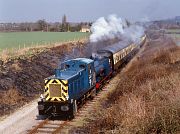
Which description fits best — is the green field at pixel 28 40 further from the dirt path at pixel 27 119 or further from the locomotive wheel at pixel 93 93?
the dirt path at pixel 27 119

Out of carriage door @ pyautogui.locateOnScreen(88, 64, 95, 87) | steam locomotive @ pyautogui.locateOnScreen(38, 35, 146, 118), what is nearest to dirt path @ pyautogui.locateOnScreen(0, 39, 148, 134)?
steam locomotive @ pyautogui.locateOnScreen(38, 35, 146, 118)

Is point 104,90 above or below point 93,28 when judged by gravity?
below

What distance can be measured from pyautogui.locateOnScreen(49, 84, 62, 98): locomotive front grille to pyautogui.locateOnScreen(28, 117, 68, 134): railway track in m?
1.44

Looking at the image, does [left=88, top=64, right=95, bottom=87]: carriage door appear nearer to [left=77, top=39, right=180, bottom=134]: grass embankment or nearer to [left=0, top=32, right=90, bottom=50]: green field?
[left=77, top=39, right=180, bottom=134]: grass embankment

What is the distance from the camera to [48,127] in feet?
58.5

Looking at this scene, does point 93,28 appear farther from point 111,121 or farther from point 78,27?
point 78,27

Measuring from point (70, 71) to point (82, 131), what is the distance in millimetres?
5150

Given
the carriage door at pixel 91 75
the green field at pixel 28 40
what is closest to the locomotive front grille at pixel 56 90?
the carriage door at pixel 91 75

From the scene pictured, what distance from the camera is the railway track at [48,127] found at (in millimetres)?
16938

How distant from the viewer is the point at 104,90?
90.7 feet

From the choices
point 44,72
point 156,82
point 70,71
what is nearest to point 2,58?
point 44,72

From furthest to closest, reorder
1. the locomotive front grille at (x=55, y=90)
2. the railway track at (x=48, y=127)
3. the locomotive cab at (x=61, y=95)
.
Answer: the locomotive front grille at (x=55, y=90)
the locomotive cab at (x=61, y=95)
the railway track at (x=48, y=127)

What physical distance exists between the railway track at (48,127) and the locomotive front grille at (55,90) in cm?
144

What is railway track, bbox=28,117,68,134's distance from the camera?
55.6 feet
